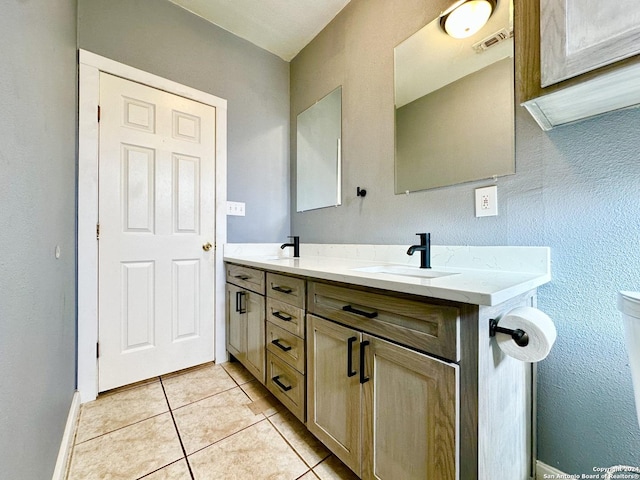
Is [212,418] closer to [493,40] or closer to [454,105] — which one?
[454,105]

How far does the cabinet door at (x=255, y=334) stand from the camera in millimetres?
1505

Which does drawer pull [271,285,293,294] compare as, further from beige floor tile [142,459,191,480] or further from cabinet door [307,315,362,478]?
beige floor tile [142,459,191,480]

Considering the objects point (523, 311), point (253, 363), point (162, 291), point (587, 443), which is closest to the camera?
point (523, 311)

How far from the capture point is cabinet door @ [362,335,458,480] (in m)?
0.69

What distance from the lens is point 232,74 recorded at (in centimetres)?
209

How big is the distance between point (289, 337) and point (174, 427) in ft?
2.42

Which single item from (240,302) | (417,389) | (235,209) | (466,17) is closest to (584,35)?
(466,17)

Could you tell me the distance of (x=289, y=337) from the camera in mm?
1270

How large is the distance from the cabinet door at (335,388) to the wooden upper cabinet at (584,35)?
99cm

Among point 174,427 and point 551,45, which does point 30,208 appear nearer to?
point 174,427

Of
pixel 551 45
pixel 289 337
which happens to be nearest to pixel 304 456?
pixel 289 337

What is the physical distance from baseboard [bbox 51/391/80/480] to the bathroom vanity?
2.78 feet

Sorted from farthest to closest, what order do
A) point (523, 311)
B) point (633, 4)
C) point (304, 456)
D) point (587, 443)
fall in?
1. point (304, 456)
2. point (587, 443)
3. point (523, 311)
4. point (633, 4)

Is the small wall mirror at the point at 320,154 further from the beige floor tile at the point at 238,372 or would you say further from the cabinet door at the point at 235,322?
the beige floor tile at the point at 238,372
